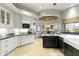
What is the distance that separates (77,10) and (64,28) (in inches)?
84.8

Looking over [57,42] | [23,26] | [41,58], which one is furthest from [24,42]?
[41,58]

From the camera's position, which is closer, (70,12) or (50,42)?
(50,42)

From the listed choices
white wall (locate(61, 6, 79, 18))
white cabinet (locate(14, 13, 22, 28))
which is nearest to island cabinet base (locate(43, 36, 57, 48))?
white cabinet (locate(14, 13, 22, 28))

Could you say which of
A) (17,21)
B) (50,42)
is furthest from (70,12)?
(17,21)

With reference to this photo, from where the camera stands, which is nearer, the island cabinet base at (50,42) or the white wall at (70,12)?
the island cabinet base at (50,42)

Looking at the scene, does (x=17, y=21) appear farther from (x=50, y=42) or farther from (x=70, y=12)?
(x=70, y=12)

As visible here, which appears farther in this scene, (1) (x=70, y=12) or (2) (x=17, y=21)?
(1) (x=70, y=12)

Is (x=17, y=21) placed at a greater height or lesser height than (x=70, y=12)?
lesser

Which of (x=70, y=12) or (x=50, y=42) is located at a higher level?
(x=70, y=12)

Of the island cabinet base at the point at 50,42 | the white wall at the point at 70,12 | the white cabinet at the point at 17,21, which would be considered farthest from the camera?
the white wall at the point at 70,12

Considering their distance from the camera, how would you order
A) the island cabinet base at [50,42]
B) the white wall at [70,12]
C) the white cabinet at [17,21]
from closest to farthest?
the white cabinet at [17,21], the island cabinet base at [50,42], the white wall at [70,12]

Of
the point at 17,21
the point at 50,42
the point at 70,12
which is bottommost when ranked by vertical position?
the point at 50,42

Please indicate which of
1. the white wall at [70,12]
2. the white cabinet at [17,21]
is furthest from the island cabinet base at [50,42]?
the white wall at [70,12]

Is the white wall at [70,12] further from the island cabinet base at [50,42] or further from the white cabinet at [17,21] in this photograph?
the white cabinet at [17,21]
